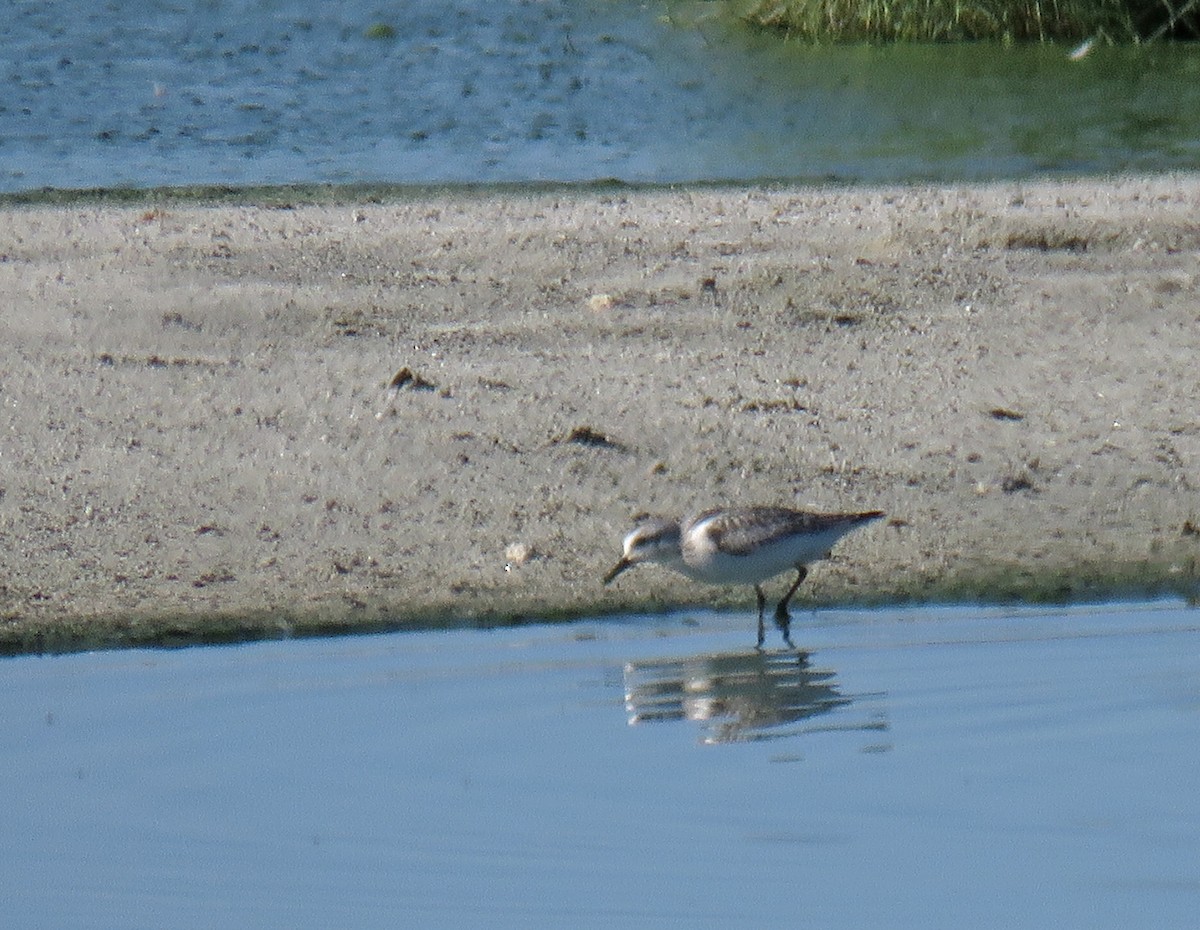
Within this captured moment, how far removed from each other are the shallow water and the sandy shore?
0.43 meters

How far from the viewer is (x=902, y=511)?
7730 millimetres

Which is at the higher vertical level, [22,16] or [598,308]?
[22,16]

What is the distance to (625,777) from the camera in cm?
556

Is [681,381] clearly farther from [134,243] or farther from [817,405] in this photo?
[134,243]

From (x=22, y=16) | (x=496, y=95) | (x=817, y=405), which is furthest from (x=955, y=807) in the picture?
(x=22, y=16)

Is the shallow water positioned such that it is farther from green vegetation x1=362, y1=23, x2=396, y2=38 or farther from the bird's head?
green vegetation x1=362, y1=23, x2=396, y2=38

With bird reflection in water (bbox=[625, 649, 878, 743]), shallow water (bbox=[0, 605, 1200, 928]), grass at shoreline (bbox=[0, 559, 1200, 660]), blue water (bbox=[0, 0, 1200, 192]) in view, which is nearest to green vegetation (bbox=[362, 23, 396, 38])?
blue water (bbox=[0, 0, 1200, 192])

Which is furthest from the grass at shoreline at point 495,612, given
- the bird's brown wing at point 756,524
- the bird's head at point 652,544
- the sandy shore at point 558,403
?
the bird's brown wing at point 756,524

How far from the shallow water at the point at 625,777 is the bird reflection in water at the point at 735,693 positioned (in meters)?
0.01

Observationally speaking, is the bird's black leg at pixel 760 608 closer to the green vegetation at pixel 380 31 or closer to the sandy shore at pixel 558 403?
the sandy shore at pixel 558 403

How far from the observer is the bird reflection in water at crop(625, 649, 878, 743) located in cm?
600

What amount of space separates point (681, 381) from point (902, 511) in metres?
1.39

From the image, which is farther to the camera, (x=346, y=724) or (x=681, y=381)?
(x=681, y=381)

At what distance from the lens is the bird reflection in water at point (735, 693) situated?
19.7 ft
